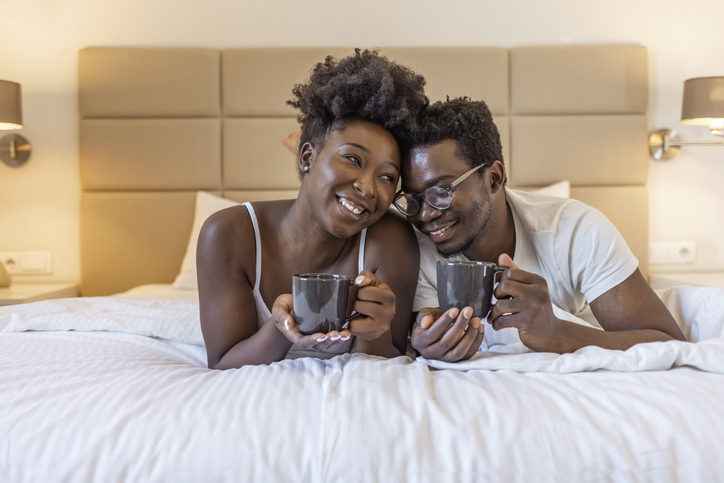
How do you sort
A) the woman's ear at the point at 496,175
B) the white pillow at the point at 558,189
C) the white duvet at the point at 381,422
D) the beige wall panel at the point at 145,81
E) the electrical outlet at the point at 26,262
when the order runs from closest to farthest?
the white duvet at the point at 381,422
the woman's ear at the point at 496,175
the white pillow at the point at 558,189
the beige wall panel at the point at 145,81
the electrical outlet at the point at 26,262

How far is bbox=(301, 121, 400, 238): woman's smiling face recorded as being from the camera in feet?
3.93

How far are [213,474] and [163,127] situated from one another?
2557mm

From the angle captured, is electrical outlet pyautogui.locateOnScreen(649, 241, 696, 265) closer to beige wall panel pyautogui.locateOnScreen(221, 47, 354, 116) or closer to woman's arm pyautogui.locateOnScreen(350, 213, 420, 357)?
beige wall panel pyautogui.locateOnScreen(221, 47, 354, 116)

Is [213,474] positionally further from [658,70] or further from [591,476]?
[658,70]

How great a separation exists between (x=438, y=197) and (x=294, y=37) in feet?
6.72

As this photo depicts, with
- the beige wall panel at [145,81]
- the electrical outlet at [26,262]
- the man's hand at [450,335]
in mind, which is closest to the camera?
the man's hand at [450,335]

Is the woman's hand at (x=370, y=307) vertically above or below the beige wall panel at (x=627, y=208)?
below

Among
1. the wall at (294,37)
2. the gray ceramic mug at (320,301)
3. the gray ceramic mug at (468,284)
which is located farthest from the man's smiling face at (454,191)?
the wall at (294,37)

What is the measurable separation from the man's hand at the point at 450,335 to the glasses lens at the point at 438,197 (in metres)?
0.34

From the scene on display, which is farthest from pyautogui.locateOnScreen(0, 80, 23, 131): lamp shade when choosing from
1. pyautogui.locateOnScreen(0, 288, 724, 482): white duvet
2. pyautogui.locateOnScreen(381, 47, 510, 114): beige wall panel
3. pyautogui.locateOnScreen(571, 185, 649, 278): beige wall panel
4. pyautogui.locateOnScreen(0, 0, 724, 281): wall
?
pyautogui.locateOnScreen(571, 185, 649, 278): beige wall panel

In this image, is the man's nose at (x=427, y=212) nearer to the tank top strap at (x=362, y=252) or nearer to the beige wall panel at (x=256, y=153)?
the tank top strap at (x=362, y=252)

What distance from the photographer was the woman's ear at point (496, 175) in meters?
1.48

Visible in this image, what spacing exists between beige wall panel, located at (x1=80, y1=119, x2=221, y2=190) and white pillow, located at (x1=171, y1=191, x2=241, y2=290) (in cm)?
14

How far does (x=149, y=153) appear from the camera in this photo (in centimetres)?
295
